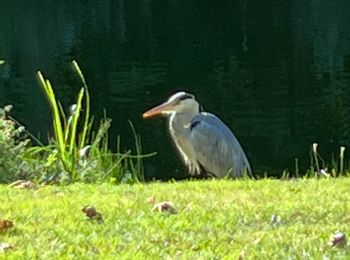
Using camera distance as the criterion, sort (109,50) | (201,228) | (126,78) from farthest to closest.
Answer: (109,50), (126,78), (201,228)

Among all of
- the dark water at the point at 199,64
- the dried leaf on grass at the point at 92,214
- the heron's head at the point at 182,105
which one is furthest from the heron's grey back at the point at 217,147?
the dried leaf on grass at the point at 92,214

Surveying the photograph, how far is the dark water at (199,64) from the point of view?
17.4m

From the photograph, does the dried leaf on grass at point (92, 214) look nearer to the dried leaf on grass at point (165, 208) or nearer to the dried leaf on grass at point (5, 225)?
the dried leaf on grass at point (165, 208)

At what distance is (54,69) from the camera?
79.9ft

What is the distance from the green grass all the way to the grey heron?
173 inches

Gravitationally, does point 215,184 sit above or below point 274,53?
above

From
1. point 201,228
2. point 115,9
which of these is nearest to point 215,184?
point 201,228

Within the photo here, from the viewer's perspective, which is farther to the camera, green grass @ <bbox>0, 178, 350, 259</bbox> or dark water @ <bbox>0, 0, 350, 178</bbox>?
dark water @ <bbox>0, 0, 350, 178</bbox>

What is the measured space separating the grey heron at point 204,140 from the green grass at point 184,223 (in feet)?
14.5

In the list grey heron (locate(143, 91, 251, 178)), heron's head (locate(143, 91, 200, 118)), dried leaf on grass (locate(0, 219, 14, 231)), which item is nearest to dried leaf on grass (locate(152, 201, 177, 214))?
dried leaf on grass (locate(0, 219, 14, 231))

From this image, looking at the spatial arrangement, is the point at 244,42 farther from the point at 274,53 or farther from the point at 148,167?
the point at 148,167

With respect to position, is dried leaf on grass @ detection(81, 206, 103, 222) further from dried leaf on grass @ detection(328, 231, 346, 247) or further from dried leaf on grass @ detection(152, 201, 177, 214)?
dried leaf on grass @ detection(328, 231, 346, 247)

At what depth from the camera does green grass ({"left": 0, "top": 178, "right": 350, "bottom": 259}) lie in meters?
4.73

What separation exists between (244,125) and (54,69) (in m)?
7.73
